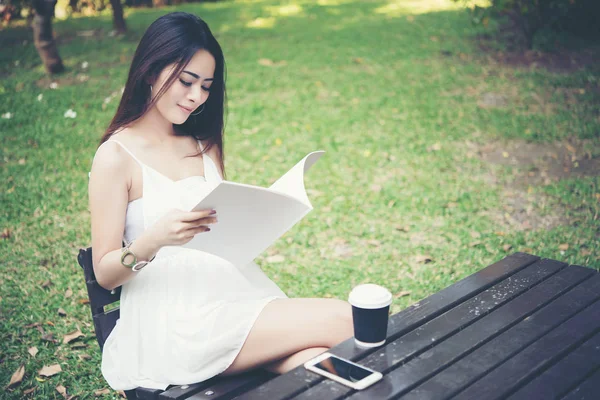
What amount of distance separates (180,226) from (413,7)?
11024 mm

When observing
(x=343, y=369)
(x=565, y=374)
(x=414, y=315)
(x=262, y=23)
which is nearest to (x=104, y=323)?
(x=343, y=369)

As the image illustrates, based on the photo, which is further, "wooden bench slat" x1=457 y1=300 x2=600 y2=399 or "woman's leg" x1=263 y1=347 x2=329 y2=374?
"woman's leg" x1=263 y1=347 x2=329 y2=374

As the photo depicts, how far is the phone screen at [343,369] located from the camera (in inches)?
72.1

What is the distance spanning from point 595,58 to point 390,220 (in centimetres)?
490

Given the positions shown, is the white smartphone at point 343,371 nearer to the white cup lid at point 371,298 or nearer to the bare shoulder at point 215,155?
the white cup lid at point 371,298

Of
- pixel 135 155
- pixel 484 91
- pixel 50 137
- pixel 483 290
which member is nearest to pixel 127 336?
pixel 135 155

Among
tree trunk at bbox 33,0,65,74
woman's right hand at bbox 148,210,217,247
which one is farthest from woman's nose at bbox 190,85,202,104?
tree trunk at bbox 33,0,65,74

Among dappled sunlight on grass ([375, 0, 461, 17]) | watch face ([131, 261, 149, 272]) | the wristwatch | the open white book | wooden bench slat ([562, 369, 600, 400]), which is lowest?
dappled sunlight on grass ([375, 0, 461, 17])

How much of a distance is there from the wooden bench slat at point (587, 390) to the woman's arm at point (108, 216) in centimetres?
137

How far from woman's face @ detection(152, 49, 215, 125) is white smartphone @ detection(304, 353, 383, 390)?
112 centimetres

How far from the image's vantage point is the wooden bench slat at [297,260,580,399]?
189cm

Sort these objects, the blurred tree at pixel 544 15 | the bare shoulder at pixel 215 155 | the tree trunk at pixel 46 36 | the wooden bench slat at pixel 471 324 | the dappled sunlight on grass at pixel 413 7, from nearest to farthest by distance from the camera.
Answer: the wooden bench slat at pixel 471 324 < the bare shoulder at pixel 215 155 < the tree trunk at pixel 46 36 < the blurred tree at pixel 544 15 < the dappled sunlight on grass at pixel 413 7

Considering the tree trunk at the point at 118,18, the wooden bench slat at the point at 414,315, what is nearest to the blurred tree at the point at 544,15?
the tree trunk at the point at 118,18

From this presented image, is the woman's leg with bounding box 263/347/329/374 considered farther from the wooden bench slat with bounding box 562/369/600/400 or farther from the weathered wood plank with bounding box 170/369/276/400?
the wooden bench slat with bounding box 562/369/600/400
